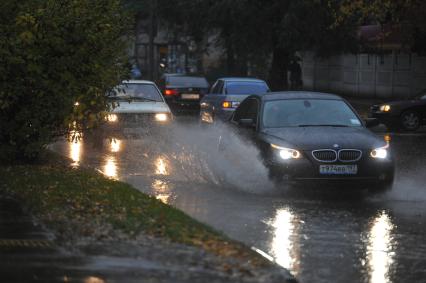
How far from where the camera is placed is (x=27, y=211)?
1060 centimetres

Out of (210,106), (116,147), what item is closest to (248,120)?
(116,147)

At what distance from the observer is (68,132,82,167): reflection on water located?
51.9ft

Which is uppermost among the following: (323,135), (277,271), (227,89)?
(227,89)

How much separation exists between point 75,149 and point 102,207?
10.5 metres

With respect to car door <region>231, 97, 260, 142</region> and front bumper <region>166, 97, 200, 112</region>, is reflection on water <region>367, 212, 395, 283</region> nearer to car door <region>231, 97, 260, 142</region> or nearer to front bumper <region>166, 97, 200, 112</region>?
car door <region>231, 97, 260, 142</region>

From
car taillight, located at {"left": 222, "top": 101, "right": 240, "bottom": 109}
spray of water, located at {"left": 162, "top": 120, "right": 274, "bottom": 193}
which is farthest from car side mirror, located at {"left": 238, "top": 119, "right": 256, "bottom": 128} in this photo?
car taillight, located at {"left": 222, "top": 101, "right": 240, "bottom": 109}

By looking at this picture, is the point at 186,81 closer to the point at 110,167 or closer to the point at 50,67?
the point at 110,167

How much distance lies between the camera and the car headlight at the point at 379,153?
14086 mm

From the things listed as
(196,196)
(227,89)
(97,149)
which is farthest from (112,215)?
(227,89)

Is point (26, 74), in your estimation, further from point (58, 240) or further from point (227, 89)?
point (227, 89)

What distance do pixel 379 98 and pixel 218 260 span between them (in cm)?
3871

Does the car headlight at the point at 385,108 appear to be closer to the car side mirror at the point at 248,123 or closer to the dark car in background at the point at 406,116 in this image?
the dark car in background at the point at 406,116

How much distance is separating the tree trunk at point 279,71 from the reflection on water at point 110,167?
28757mm

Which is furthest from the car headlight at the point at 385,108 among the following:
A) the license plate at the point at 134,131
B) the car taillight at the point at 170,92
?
the car taillight at the point at 170,92
